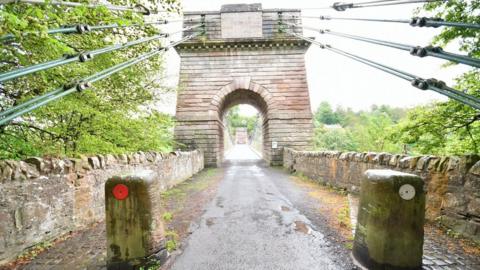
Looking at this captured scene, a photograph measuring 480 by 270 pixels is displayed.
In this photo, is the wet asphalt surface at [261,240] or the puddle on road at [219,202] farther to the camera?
the puddle on road at [219,202]

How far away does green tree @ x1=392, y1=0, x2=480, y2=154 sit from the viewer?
4.52 meters

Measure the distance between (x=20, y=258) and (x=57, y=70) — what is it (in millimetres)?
2756

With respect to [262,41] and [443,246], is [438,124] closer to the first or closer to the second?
[443,246]

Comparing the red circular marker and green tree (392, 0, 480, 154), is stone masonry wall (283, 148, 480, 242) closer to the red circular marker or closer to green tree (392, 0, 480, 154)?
green tree (392, 0, 480, 154)

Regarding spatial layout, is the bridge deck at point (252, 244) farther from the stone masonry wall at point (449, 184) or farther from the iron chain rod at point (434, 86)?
the iron chain rod at point (434, 86)

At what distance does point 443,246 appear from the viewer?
2.85m

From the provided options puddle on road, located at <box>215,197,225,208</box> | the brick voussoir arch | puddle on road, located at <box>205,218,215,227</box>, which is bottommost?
puddle on road, located at <box>215,197,225,208</box>

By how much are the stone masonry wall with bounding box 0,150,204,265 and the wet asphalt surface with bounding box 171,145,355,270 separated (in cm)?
175

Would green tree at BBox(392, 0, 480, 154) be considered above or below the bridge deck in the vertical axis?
above

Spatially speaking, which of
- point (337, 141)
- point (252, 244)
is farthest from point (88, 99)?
point (337, 141)

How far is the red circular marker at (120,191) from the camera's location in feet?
8.08

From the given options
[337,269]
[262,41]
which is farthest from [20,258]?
[262,41]

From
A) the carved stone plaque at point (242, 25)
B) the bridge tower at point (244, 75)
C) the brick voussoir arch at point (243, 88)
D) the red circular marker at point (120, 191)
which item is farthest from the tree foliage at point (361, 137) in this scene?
the red circular marker at point (120, 191)

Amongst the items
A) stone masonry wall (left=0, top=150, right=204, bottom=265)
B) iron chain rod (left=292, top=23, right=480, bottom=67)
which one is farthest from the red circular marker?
iron chain rod (left=292, top=23, right=480, bottom=67)
